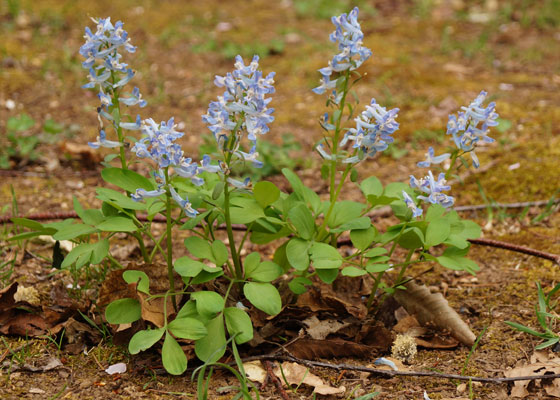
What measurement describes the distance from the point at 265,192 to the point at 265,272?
A: 275 mm

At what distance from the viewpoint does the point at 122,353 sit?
2119 millimetres

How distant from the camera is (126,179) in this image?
201cm

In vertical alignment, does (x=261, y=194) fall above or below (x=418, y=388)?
above

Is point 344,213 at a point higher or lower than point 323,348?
higher

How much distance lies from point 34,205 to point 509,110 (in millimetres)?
3368

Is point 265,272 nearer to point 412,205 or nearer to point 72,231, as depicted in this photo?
point 412,205

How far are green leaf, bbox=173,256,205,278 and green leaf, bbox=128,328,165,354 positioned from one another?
20 centimetres

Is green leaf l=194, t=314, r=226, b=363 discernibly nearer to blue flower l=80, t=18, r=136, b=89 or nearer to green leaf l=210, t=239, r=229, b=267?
green leaf l=210, t=239, r=229, b=267

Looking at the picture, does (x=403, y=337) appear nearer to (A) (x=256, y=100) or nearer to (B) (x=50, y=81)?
(A) (x=256, y=100)

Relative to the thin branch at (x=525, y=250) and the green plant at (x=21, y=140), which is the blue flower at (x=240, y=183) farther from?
the green plant at (x=21, y=140)

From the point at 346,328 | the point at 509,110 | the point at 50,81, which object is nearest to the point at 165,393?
the point at 346,328

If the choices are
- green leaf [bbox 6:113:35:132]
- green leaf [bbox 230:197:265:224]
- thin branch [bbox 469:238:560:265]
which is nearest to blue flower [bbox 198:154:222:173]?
green leaf [bbox 230:197:265:224]

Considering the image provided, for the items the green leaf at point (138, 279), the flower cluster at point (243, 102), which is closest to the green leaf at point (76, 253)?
the green leaf at point (138, 279)

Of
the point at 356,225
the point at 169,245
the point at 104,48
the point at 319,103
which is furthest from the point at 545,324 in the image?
the point at 319,103
